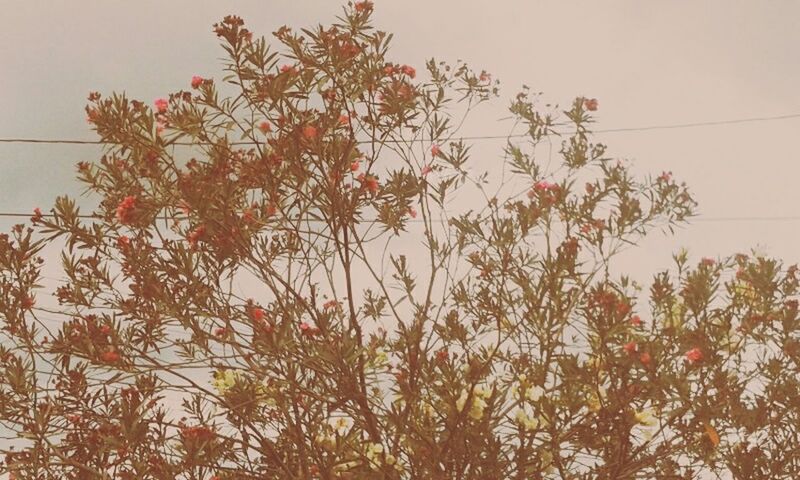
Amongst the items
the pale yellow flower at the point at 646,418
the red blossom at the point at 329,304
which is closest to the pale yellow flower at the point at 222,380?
the red blossom at the point at 329,304

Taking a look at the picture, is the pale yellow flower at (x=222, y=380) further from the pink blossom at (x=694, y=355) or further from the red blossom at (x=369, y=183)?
the pink blossom at (x=694, y=355)

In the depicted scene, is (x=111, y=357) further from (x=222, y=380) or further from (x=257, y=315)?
(x=222, y=380)

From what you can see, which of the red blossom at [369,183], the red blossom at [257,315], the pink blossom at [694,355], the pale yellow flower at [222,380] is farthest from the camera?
the pale yellow flower at [222,380]

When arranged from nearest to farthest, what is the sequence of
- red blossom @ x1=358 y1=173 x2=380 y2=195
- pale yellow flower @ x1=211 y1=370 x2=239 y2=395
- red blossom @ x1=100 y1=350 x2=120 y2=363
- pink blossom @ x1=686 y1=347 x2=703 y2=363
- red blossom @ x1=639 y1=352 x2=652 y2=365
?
red blossom @ x1=639 y1=352 x2=652 y2=365 < pink blossom @ x1=686 y1=347 x2=703 y2=363 < red blossom @ x1=100 y1=350 x2=120 y2=363 < red blossom @ x1=358 y1=173 x2=380 y2=195 < pale yellow flower @ x1=211 y1=370 x2=239 y2=395

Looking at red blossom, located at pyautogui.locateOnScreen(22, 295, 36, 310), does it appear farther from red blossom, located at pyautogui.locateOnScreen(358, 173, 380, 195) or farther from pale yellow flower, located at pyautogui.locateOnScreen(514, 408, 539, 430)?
pale yellow flower, located at pyautogui.locateOnScreen(514, 408, 539, 430)

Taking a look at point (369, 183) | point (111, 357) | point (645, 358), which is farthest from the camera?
point (369, 183)

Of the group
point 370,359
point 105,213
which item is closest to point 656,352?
point 370,359

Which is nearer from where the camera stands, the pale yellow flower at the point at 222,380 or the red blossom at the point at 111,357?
the red blossom at the point at 111,357

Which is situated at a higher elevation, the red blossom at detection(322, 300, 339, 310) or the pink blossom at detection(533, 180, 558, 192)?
the pink blossom at detection(533, 180, 558, 192)

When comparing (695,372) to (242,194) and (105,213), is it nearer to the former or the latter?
(242,194)

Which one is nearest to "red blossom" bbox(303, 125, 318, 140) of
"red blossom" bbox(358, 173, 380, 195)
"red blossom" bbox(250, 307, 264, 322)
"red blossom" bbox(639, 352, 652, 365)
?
"red blossom" bbox(358, 173, 380, 195)

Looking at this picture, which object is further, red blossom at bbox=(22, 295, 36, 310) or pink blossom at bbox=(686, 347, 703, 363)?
red blossom at bbox=(22, 295, 36, 310)

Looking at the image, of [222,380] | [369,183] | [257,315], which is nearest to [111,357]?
[257,315]

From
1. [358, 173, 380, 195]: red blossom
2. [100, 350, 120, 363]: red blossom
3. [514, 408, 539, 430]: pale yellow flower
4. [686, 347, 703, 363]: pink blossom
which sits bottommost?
[514, 408, 539, 430]: pale yellow flower
